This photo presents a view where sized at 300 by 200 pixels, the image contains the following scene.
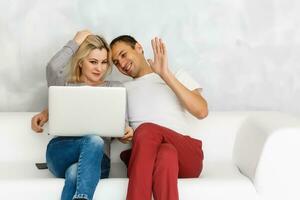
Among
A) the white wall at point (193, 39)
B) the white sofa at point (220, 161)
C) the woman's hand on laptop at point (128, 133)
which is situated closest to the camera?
the white sofa at point (220, 161)

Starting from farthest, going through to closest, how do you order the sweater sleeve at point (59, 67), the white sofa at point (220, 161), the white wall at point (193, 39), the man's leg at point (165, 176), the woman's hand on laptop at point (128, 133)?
the white wall at point (193, 39) → the sweater sleeve at point (59, 67) → the woman's hand on laptop at point (128, 133) → the white sofa at point (220, 161) → the man's leg at point (165, 176)

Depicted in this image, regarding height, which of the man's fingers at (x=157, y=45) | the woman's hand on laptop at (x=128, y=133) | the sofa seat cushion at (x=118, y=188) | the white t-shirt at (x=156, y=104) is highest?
the man's fingers at (x=157, y=45)

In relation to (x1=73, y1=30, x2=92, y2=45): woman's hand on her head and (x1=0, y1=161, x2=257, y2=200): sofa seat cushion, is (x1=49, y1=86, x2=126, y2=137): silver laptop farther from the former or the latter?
(x1=73, y1=30, x2=92, y2=45): woman's hand on her head

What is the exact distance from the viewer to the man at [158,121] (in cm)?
187

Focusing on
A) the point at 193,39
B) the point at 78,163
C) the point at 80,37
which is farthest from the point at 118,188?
the point at 193,39

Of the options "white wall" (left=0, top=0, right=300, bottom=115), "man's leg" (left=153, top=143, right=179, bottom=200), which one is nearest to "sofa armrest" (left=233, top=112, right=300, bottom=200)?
"man's leg" (left=153, top=143, right=179, bottom=200)

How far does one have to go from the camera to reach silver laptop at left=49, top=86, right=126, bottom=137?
1974mm

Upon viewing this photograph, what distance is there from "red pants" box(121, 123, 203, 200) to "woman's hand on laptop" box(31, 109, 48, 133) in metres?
0.55

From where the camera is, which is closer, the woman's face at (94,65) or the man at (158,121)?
the man at (158,121)

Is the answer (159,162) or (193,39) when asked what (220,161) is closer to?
(159,162)

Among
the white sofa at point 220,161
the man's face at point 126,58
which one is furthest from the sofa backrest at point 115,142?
the man's face at point 126,58

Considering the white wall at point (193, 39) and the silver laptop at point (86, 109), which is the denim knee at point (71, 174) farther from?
the white wall at point (193, 39)

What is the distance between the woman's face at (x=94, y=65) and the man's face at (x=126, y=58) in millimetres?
78

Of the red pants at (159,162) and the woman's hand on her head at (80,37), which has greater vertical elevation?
the woman's hand on her head at (80,37)
